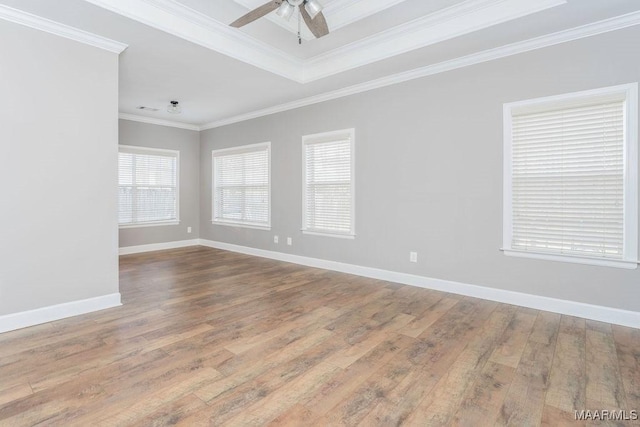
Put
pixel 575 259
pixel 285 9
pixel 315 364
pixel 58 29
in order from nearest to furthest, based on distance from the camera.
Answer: pixel 315 364 → pixel 285 9 → pixel 58 29 → pixel 575 259

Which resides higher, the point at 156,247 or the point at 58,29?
the point at 58,29

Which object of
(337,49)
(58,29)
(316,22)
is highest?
(337,49)

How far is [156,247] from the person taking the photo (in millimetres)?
6586

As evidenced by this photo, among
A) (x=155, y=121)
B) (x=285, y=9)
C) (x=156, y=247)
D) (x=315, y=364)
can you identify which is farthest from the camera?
(x=156, y=247)

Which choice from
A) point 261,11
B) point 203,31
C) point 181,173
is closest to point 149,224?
point 181,173

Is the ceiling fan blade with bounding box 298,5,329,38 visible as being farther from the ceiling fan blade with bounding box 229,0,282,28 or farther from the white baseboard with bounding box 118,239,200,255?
the white baseboard with bounding box 118,239,200,255

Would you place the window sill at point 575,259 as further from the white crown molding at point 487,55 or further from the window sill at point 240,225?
the window sill at point 240,225

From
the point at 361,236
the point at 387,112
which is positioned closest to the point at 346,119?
the point at 387,112

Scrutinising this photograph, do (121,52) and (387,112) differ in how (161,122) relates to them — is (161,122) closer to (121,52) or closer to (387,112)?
(121,52)

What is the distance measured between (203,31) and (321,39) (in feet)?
4.09

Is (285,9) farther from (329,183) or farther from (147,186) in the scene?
(147,186)

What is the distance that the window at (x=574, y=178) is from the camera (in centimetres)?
284

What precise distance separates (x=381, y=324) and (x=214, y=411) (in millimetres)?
1598

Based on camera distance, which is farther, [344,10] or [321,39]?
[321,39]
